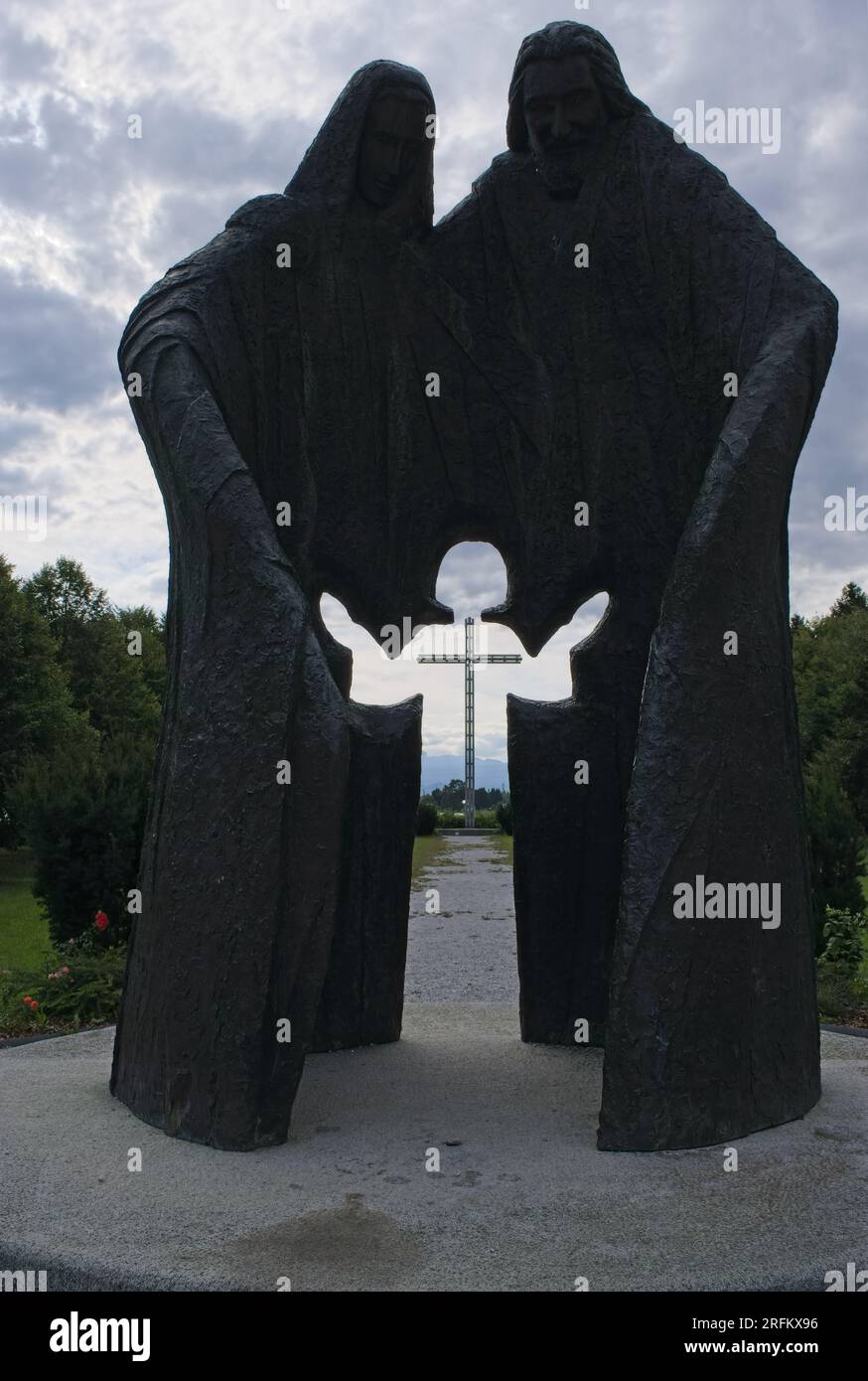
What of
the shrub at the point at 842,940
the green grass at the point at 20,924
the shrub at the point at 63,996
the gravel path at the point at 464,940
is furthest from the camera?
the green grass at the point at 20,924

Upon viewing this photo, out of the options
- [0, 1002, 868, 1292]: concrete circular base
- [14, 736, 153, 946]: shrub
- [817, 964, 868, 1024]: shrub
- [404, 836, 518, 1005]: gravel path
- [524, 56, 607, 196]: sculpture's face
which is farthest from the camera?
[14, 736, 153, 946]: shrub

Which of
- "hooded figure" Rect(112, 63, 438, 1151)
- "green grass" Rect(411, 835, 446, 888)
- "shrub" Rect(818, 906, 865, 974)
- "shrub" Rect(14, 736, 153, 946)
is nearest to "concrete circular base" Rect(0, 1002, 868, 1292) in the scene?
"hooded figure" Rect(112, 63, 438, 1151)

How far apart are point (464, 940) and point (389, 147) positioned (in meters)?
9.22

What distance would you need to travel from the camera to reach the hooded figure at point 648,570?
4258mm

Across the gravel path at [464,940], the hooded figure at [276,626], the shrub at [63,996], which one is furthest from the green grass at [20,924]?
the hooded figure at [276,626]

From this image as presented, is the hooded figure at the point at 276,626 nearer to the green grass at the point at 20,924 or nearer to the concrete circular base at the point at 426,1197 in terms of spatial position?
the concrete circular base at the point at 426,1197

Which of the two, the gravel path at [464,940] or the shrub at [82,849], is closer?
the gravel path at [464,940]

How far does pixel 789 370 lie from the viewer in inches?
183

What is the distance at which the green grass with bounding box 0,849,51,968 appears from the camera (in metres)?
12.6

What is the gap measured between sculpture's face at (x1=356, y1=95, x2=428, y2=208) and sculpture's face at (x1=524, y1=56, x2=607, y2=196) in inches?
19.8

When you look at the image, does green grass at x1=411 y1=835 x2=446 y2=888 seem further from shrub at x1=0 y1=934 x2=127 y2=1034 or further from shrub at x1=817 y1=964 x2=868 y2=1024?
shrub at x1=0 y1=934 x2=127 y2=1034

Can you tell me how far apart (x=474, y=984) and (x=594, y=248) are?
641 centimetres
